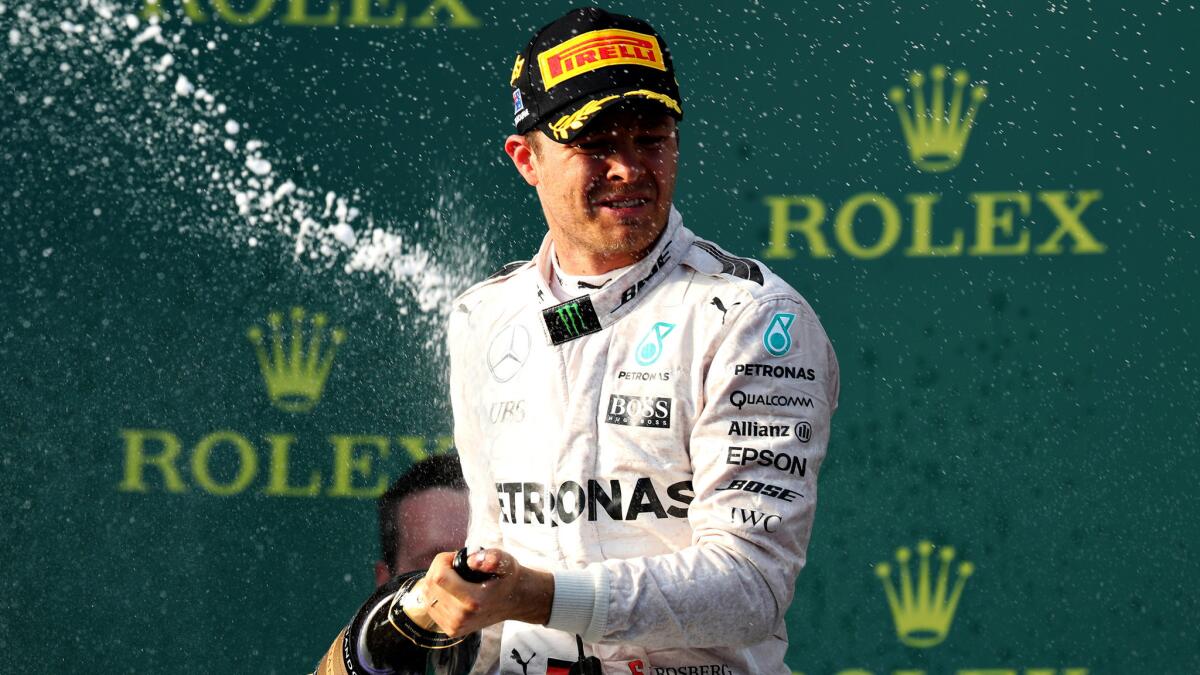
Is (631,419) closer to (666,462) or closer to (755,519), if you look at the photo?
(666,462)

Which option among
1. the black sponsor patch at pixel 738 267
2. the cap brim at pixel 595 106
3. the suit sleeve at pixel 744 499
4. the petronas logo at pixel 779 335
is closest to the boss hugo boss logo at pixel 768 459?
the suit sleeve at pixel 744 499

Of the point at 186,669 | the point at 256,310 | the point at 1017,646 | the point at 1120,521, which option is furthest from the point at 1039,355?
the point at 186,669

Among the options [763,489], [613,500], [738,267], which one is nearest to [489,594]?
[613,500]

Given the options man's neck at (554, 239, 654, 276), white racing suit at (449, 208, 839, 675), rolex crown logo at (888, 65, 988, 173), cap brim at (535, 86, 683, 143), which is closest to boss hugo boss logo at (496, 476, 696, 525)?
white racing suit at (449, 208, 839, 675)

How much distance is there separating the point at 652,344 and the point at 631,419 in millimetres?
103

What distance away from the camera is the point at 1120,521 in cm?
313

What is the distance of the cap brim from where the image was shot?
6.31 ft

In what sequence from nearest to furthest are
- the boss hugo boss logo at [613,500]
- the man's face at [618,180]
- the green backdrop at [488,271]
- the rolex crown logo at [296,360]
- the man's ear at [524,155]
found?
1. the boss hugo boss logo at [613,500]
2. the man's face at [618,180]
3. the man's ear at [524,155]
4. the green backdrop at [488,271]
5. the rolex crown logo at [296,360]

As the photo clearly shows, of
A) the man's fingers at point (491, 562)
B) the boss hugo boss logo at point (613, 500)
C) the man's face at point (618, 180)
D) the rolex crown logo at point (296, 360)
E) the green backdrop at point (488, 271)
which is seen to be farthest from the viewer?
the rolex crown logo at point (296, 360)

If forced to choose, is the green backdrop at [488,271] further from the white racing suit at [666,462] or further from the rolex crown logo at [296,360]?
the white racing suit at [666,462]

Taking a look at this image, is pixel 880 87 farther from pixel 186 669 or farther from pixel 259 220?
pixel 186 669

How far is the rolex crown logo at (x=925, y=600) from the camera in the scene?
10.4ft

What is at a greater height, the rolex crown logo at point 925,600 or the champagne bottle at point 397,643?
the champagne bottle at point 397,643

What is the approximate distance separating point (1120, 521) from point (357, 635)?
184cm
